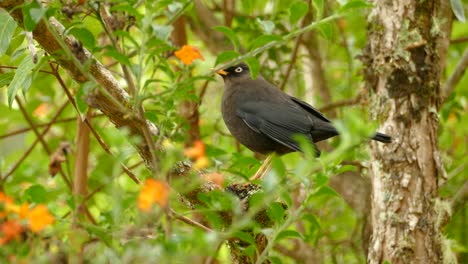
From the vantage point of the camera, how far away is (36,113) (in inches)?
220

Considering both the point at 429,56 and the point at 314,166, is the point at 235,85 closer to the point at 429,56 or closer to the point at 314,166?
the point at 429,56

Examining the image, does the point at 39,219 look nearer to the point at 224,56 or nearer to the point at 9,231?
the point at 9,231

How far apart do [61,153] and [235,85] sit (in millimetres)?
3519

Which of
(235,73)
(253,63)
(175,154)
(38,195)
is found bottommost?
(175,154)

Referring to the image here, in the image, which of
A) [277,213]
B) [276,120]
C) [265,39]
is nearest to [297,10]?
[265,39]

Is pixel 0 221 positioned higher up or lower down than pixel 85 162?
lower down

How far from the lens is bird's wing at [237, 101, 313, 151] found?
5234 millimetres

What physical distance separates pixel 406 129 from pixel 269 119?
4.15 ft

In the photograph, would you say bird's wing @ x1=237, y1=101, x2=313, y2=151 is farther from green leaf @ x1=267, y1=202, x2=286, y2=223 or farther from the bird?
green leaf @ x1=267, y1=202, x2=286, y2=223

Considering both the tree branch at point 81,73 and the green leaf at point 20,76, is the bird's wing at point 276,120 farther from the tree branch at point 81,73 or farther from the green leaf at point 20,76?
the green leaf at point 20,76

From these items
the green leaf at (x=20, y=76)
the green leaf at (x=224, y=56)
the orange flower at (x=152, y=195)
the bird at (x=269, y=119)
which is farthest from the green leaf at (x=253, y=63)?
the bird at (x=269, y=119)

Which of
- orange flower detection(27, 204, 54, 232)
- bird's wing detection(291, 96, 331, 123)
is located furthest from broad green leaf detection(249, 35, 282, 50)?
bird's wing detection(291, 96, 331, 123)

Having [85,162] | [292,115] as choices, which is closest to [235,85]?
[292,115]

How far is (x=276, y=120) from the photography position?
5352 millimetres
